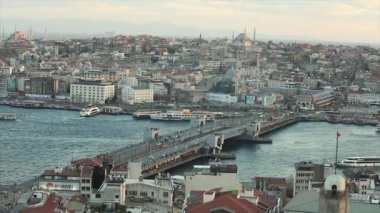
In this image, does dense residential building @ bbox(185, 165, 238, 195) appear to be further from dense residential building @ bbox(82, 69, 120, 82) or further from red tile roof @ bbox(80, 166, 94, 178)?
dense residential building @ bbox(82, 69, 120, 82)

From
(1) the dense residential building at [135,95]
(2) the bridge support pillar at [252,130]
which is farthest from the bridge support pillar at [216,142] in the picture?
(1) the dense residential building at [135,95]

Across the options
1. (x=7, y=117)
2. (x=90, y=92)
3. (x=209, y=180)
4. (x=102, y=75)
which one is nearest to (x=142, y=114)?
(x=7, y=117)

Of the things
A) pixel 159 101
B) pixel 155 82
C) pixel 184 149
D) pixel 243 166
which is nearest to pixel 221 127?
pixel 184 149

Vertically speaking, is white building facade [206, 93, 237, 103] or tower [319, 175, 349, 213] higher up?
tower [319, 175, 349, 213]

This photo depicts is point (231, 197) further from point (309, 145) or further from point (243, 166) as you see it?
point (309, 145)

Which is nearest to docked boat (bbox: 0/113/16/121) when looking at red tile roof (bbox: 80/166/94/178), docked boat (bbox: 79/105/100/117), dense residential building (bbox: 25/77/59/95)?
docked boat (bbox: 79/105/100/117)

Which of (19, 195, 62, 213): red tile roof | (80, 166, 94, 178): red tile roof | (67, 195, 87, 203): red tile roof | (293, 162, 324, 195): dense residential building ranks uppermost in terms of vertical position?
(19, 195, 62, 213): red tile roof
